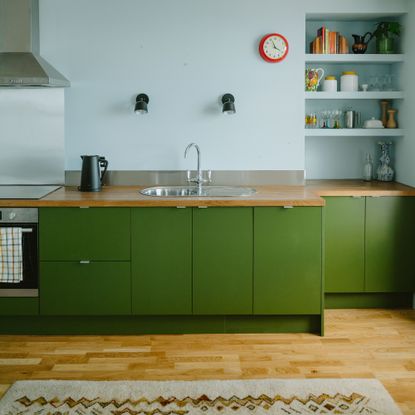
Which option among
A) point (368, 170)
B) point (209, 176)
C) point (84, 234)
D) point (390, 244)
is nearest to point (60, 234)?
point (84, 234)

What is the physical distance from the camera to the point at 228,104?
14.6ft

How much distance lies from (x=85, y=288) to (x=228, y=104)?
1.56 metres

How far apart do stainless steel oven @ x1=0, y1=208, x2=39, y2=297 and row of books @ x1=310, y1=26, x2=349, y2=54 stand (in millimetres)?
2349

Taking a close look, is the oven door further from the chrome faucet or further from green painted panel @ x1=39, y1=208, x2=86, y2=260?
the chrome faucet

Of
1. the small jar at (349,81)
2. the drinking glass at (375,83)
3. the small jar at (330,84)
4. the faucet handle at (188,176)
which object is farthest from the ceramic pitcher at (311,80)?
the faucet handle at (188,176)

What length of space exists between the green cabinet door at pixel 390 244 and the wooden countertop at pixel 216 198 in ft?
0.30

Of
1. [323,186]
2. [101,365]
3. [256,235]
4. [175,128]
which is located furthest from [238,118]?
[101,365]

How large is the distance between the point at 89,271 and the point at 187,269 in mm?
605

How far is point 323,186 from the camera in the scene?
15.2 feet

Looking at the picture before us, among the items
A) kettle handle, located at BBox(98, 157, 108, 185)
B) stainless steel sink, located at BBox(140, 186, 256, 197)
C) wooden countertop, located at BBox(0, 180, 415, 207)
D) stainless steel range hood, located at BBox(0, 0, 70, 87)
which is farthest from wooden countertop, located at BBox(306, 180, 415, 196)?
stainless steel range hood, located at BBox(0, 0, 70, 87)

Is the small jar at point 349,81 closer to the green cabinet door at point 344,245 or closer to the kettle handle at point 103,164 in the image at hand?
the green cabinet door at point 344,245

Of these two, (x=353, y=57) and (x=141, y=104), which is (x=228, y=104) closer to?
(x=141, y=104)

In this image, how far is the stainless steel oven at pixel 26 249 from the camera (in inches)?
156

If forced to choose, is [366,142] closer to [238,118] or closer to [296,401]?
[238,118]
